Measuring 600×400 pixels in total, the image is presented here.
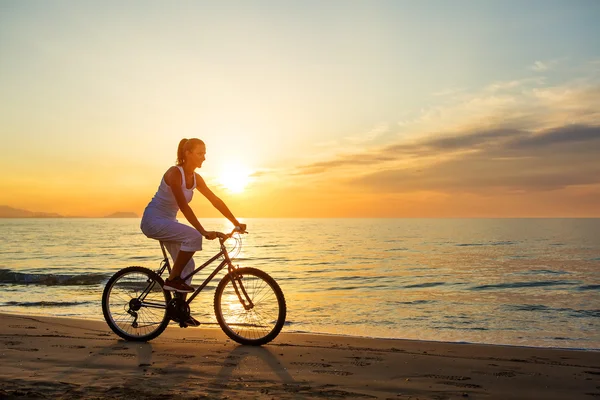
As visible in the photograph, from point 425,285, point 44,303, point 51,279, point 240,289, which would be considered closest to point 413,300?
point 425,285

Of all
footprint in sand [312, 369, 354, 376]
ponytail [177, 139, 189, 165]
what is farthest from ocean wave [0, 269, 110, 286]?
footprint in sand [312, 369, 354, 376]

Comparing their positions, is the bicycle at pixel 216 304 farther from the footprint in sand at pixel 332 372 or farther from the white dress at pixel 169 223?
the footprint in sand at pixel 332 372

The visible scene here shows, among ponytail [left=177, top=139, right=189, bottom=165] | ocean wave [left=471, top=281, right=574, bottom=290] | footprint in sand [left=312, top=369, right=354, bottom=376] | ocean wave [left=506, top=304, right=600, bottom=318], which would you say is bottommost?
ocean wave [left=471, top=281, right=574, bottom=290]

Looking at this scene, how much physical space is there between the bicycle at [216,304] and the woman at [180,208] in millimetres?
156

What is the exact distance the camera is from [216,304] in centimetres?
705

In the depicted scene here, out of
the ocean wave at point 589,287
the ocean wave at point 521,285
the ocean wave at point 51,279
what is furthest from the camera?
the ocean wave at point 51,279

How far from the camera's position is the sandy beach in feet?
14.8

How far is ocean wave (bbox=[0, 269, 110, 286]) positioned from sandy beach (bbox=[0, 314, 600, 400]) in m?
15.3

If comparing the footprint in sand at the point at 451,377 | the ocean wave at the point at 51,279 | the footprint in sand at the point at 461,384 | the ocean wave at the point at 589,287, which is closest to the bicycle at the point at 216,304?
the footprint in sand at the point at 451,377

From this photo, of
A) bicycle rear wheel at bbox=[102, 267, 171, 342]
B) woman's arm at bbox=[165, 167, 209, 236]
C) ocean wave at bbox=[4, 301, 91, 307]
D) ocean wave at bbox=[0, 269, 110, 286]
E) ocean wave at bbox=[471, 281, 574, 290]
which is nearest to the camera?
woman's arm at bbox=[165, 167, 209, 236]

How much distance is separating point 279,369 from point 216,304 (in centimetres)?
191

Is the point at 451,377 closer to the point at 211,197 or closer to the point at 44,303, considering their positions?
the point at 211,197

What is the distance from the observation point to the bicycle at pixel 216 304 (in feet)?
22.5

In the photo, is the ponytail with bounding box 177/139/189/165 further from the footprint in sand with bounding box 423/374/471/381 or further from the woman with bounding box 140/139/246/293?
the footprint in sand with bounding box 423/374/471/381
